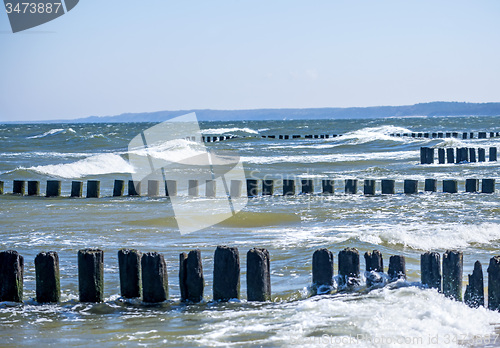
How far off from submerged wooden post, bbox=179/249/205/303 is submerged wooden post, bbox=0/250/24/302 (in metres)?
1.72

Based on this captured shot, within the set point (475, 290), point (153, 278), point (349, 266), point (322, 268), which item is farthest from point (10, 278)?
point (475, 290)

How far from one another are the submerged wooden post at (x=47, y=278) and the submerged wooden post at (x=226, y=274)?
166 cm

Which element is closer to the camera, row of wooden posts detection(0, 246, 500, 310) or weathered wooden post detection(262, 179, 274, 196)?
row of wooden posts detection(0, 246, 500, 310)

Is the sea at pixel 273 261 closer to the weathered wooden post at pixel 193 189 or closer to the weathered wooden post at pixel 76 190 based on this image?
the weathered wooden post at pixel 193 189

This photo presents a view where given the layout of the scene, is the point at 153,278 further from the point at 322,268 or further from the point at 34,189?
the point at 34,189

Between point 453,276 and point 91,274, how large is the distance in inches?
143

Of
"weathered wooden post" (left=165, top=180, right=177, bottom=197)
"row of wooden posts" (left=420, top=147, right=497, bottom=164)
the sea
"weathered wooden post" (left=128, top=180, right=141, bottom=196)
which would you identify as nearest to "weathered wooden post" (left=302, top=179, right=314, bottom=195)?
the sea

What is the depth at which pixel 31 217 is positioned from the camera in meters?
14.1

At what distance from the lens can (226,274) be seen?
7.34 metres

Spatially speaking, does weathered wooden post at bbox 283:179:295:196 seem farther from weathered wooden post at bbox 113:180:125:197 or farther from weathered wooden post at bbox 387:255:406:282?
weathered wooden post at bbox 387:255:406:282

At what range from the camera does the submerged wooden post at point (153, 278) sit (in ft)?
24.2

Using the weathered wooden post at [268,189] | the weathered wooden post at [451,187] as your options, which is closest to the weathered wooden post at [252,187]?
the weathered wooden post at [268,189]

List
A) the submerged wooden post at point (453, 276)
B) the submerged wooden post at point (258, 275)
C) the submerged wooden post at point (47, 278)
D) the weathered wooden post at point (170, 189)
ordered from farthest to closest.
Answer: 1. the weathered wooden post at point (170, 189)
2. the submerged wooden post at point (47, 278)
3. the submerged wooden post at point (258, 275)
4. the submerged wooden post at point (453, 276)

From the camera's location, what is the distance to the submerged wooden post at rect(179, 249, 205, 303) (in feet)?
24.2
